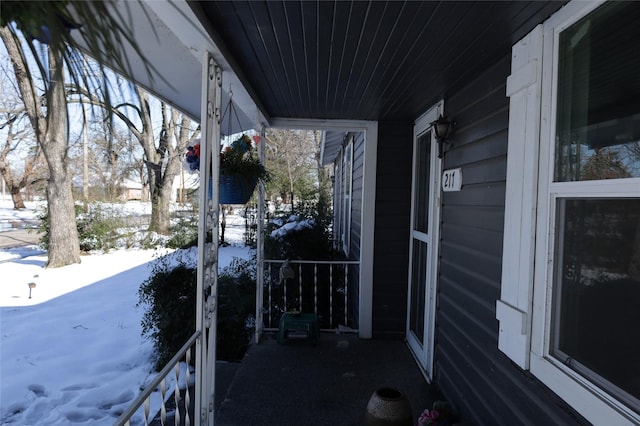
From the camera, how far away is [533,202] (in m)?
1.57

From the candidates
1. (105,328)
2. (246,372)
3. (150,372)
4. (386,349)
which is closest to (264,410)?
(246,372)

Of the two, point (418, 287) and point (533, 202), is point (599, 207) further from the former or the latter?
point (418, 287)

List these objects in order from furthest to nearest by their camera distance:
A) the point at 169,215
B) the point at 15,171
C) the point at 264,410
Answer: the point at 169,215 < the point at 264,410 < the point at 15,171

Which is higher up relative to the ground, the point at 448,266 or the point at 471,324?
the point at 448,266

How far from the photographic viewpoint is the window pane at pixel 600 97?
116 centimetres

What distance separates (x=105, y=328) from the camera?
4.98 meters

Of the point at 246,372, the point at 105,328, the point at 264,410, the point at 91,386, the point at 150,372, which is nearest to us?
the point at 264,410

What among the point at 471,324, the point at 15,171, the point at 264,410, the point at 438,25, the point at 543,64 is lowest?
the point at 264,410

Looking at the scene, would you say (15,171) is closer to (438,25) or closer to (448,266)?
(438,25)

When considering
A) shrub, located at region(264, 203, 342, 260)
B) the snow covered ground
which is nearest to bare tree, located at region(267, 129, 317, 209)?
the snow covered ground

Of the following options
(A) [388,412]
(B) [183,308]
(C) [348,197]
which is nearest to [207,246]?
(A) [388,412]

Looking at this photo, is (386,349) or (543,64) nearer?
(543,64)

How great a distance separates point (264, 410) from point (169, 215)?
10.1 meters

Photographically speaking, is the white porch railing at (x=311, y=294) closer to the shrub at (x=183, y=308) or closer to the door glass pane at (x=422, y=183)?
the shrub at (x=183, y=308)
